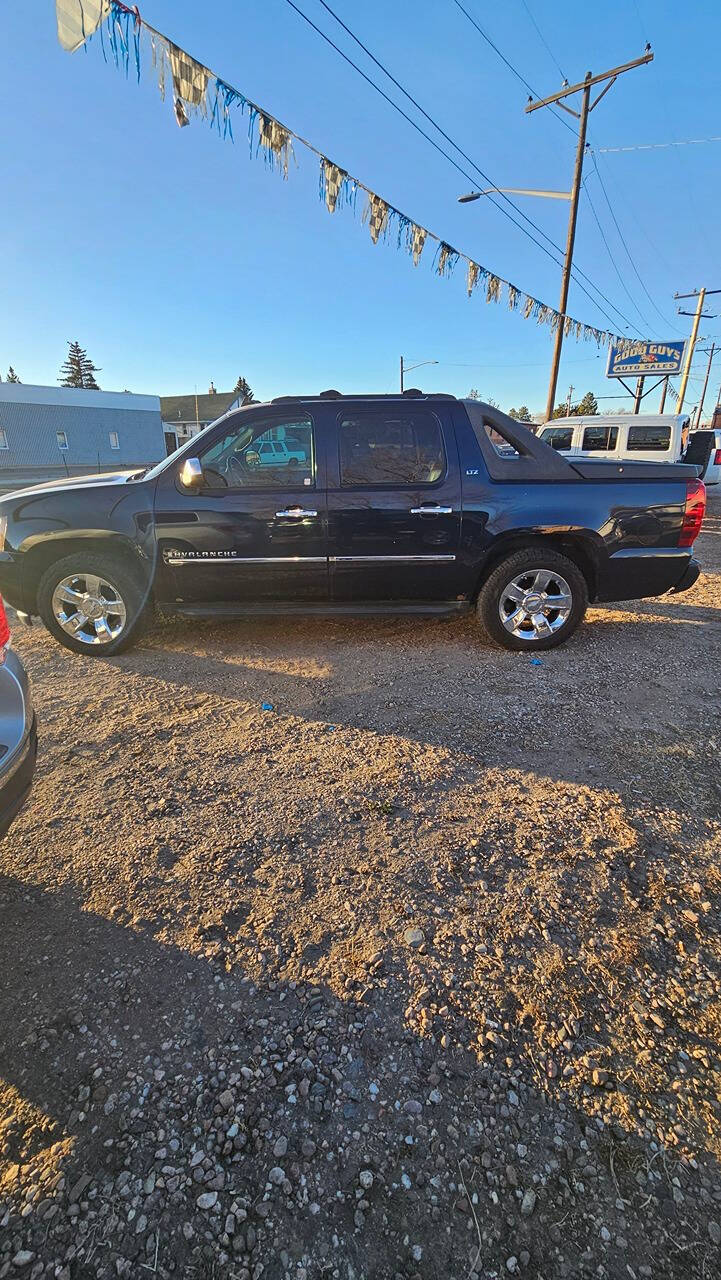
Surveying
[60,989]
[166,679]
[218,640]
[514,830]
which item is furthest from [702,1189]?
[218,640]

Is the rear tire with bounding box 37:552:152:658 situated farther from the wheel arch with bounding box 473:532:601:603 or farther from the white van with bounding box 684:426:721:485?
the white van with bounding box 684:426:721:485

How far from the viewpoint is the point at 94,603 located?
14.1 feet

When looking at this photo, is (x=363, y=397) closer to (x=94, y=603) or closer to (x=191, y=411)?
(x=94, y=603)

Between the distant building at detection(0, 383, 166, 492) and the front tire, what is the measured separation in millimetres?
34203

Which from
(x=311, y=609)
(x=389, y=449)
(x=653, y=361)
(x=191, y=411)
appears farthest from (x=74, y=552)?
(x=191, y=411)

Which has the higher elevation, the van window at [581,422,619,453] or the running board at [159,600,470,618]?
the van window at [581,422,619,453]

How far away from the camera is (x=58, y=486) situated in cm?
442

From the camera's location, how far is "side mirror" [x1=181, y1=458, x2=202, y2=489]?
3.99 metres

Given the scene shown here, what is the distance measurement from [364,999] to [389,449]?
3533mm

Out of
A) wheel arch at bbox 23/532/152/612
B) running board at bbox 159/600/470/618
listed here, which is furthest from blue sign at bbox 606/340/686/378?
wheel arch at bbox 23/532/152/612

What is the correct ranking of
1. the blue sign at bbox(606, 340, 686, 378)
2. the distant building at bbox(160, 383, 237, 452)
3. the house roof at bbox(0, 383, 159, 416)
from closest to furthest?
the blue sign at bbox(606, 340, 686, 378) → the house roof at bbox(0, 383, 159, 416) → the distant building at bbox(160, 383, 237, 452)

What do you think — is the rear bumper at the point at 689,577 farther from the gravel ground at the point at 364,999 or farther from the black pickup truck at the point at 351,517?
the gravel ground at the point at 364,999

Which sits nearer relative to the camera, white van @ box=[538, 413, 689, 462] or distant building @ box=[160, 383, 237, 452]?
white van @ box=[538, 413, 689, 462]

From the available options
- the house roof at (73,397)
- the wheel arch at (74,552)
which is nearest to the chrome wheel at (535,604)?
the wheel arch at (74,552)
